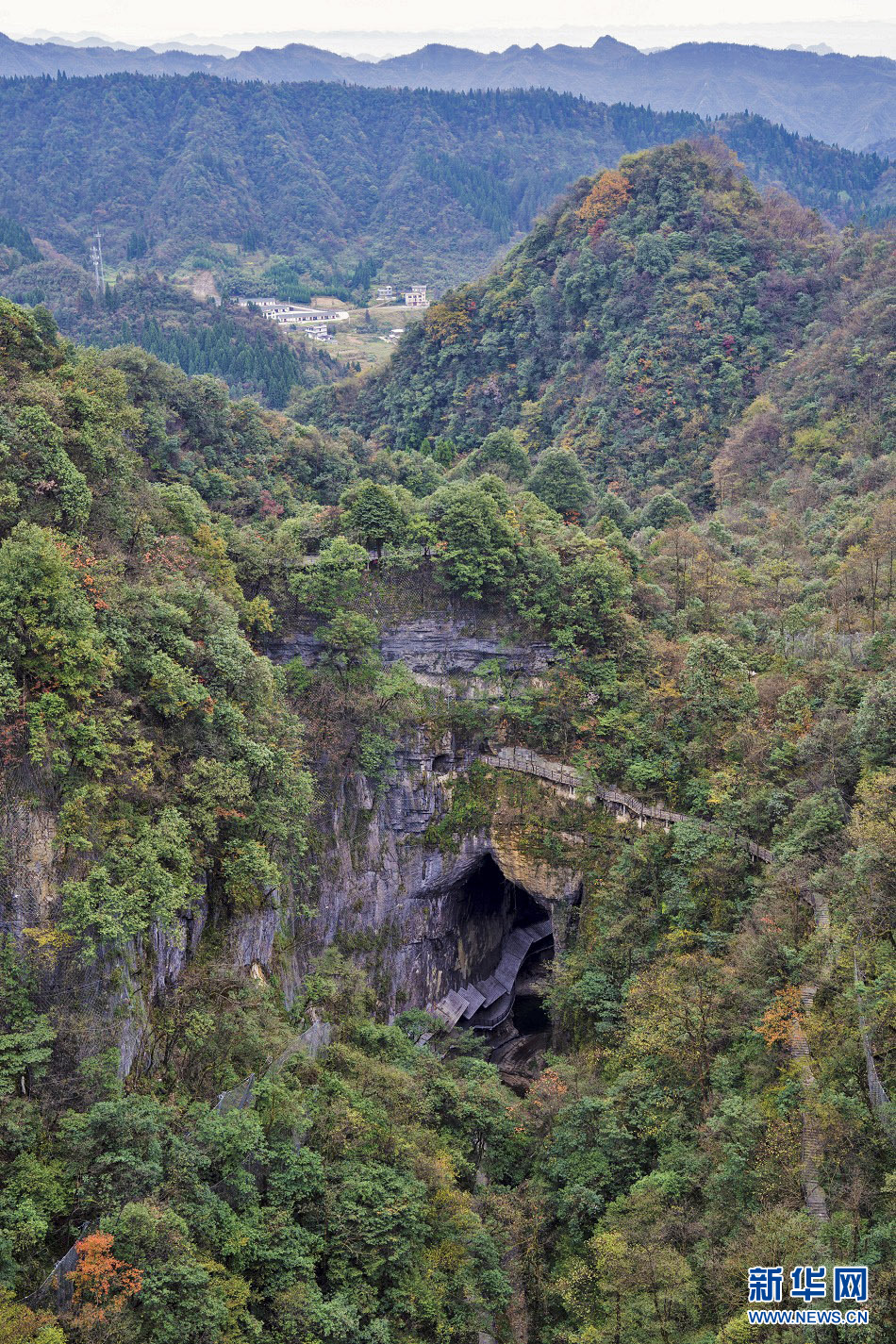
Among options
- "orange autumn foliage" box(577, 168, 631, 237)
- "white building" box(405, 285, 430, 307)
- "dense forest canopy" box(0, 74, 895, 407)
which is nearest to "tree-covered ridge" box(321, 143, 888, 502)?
"orange autumn foliage" box(577, 168, 631, 237)

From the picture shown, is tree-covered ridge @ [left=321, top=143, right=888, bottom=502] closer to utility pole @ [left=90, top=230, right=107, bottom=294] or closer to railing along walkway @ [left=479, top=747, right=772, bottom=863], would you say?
railing along walkway @ [left=479, top=747, right=772, bottom=863]

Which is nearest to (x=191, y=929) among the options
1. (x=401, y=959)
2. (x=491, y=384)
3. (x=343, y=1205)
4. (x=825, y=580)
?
(x=343, y=1205)

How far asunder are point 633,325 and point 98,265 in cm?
5636

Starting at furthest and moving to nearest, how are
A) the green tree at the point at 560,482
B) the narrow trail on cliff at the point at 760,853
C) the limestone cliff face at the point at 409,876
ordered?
the green tree at the point at 560,482, the limestone cliff face at the point at 409,876, the narrow trail on cliff at the point at 760,853

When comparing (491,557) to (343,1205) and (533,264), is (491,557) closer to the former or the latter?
(343,1205)

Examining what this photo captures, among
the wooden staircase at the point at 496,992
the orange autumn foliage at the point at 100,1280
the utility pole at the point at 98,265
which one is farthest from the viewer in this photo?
the utility pole at the point at 98,265

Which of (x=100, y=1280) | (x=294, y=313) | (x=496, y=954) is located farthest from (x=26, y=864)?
(x=294, y=313)

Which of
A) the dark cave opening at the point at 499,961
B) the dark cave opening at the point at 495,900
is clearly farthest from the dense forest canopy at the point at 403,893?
the dark cave opening at the point at 499,961

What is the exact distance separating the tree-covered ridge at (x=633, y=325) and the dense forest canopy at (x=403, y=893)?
442 inches

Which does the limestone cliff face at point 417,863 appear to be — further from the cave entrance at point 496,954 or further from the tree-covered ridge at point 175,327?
the tree-covered ridge at point 175,327

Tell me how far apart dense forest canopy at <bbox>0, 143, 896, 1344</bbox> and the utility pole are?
4951 cm

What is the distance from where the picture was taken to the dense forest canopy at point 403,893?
61.4ft

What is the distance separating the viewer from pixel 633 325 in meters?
55.7

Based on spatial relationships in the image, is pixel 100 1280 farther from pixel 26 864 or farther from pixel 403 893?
pixel 403 893
